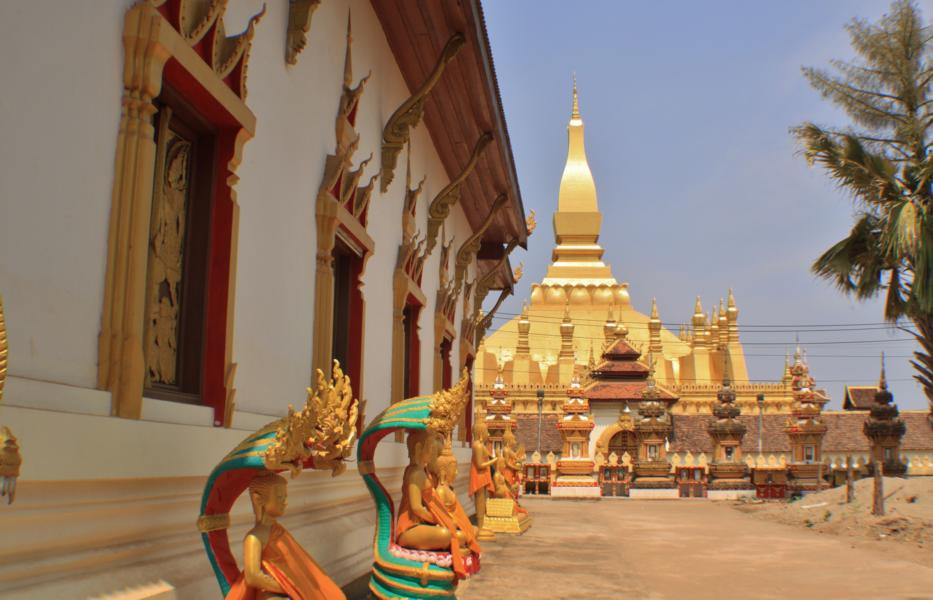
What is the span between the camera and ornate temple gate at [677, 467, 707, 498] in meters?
26.4

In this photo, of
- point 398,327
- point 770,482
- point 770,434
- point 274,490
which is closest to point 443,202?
point 398,327

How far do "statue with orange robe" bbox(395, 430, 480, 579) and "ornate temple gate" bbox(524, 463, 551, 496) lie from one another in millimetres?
21464

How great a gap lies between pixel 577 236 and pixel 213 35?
145ft

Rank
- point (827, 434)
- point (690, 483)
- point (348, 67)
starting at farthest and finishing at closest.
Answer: point (827, 434) → point (690, 483) → point (348, 67)

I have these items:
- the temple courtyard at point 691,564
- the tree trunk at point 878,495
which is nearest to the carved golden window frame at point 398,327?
the temple courtyard at point 691,564

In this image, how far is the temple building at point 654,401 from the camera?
26.8 m

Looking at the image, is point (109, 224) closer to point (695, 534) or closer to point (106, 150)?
point (106, 150)

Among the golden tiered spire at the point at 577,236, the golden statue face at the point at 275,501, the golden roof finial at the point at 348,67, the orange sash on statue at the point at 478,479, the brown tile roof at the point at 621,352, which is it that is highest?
the golden tiered spire at the point at 577,236

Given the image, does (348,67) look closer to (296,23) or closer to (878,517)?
(296,23)

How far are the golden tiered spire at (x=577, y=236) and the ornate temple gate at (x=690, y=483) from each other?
1948 cm

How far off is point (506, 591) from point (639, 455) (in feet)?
70.4

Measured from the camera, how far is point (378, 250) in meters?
7.47

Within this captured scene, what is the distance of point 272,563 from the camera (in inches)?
121

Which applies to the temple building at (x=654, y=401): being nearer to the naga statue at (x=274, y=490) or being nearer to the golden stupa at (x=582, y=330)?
the golden stupa at (x=582, y=330)
